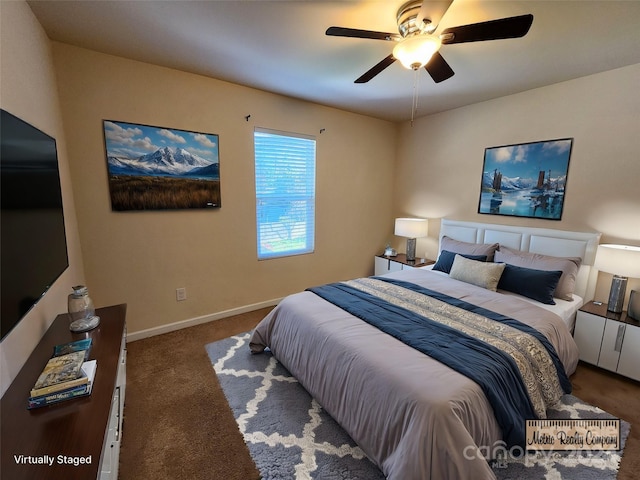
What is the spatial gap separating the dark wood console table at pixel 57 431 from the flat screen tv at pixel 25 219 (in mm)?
344

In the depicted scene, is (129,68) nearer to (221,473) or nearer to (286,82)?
(286,82)

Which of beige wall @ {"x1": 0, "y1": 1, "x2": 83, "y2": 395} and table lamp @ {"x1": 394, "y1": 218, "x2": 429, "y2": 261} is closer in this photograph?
beige wall @ {"x1": 0, "y1": 1, "x2": 83, "y2": 395}

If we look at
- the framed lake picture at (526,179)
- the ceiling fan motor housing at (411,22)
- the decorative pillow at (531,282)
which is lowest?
the decorative pillow at (531,282)

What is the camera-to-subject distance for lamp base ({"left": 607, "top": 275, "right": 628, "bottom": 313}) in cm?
227

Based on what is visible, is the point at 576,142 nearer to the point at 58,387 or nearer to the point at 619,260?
the point at 619,260

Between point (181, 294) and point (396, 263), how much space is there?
269cm

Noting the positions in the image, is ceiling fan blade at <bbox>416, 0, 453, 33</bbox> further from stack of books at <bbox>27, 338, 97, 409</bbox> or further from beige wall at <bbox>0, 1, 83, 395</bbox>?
stack of books at <bbox>27, 338, 97, 409</bbox>

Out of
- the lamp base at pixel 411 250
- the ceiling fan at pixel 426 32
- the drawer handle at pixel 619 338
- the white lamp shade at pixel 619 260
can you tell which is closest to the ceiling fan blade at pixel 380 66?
the ceiling fan at pixel 426 32

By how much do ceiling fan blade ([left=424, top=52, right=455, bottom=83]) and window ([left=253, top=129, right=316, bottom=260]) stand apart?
1825 mm

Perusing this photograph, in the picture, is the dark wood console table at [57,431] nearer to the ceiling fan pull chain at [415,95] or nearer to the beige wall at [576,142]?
the ceiling fan pull chain at [415,95]

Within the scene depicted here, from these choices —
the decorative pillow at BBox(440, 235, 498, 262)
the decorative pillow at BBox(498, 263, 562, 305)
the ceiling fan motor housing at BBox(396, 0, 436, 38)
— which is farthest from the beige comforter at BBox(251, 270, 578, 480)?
the ceiling fan motor housing at BBox(396, 0, 436, 38)

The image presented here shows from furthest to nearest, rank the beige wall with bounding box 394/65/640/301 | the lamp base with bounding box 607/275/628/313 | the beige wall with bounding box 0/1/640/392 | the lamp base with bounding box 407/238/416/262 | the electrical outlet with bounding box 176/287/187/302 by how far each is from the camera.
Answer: the lamp base with bounding box 407/238/416/262 < the electrical outlet with bounding box 176/287/187/302 < the beige wall with bounding box 394/65/640/301 < the lamp base with bounding box 607/275/628/313 < the beige wall with bounding box 0/1/640/392

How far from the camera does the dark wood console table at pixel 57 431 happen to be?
0.90 metres

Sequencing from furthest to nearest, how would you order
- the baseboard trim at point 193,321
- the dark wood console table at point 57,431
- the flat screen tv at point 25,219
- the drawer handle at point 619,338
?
the baseboard trim at point 193,321 → the drawer handle at point 619,338 → the flat screen tv at point 25,219 → the dark wood console table at point 57,431
